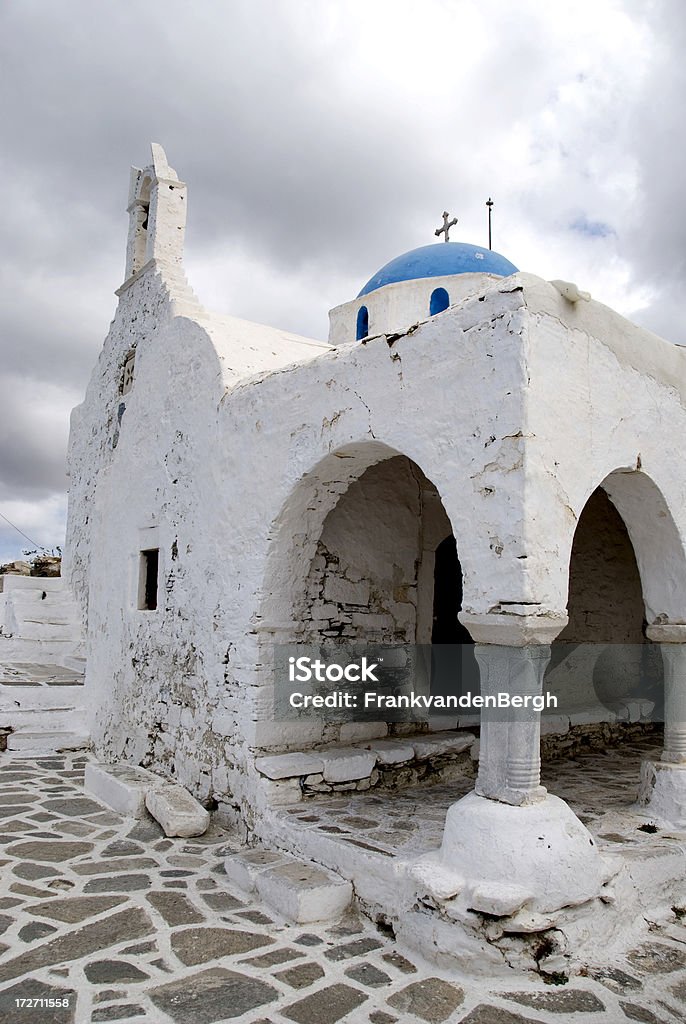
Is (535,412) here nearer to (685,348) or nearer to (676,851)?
(685,348)

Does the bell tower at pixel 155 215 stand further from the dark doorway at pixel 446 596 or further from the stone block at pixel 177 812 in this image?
the stone block at pixel 177 812

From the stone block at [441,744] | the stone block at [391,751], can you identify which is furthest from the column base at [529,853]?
the stone block at [441,744]

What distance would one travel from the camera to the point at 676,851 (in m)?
4.02

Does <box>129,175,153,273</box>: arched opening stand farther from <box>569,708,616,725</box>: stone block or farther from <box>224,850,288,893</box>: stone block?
<box>569,708,616,725</box>: stone block

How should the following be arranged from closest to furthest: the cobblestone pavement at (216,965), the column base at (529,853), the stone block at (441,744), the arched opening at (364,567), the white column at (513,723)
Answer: the cobblestone pavement at (216,965) → the column base at (529,853) → the white column at (513,723) → the arched opening at (364,567) → the stone block at (441,744)

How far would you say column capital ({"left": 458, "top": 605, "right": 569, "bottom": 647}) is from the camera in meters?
3.40

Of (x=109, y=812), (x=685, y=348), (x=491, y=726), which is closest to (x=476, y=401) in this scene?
(x=491, y=726)

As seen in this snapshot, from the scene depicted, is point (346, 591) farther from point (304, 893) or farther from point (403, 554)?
point (304, 893)

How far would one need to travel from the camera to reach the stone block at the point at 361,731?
5.54 metres

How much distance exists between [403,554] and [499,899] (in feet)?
10.7

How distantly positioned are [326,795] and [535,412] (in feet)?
9.46

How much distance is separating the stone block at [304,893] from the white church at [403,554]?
10 cm

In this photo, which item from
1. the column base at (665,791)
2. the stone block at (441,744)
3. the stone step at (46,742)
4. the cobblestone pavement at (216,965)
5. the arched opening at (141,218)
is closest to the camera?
the cobblestone pavement at (216,965)

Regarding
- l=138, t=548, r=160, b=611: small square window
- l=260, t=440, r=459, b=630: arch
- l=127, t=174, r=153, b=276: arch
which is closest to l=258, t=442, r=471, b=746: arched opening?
l=260, t=440, r=459, b=630: arch
